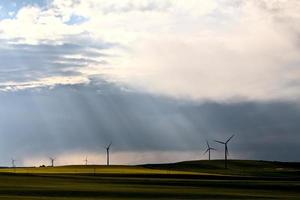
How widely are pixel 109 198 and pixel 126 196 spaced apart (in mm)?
3913

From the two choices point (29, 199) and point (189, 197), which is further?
point (189, 197)

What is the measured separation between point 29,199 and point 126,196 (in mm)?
11864

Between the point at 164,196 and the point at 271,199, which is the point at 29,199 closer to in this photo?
the point at 164,196

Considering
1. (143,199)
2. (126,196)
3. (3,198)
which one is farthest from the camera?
(126,196)

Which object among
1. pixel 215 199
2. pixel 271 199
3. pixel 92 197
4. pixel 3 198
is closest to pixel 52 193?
pixel 92 197

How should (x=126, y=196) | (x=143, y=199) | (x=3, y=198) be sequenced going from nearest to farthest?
(x=3, y=198)
(x=143, y=199)
(x=126, y=196)

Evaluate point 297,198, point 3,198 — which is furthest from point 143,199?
point 297,198

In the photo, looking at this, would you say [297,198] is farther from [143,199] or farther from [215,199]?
[143,199]

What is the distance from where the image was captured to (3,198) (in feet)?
192

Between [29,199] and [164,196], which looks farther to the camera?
[164,196]

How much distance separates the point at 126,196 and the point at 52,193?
8.58m

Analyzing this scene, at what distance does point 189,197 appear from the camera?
68.1m

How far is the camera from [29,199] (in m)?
59.3

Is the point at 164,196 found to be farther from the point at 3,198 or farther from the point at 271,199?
the point at 3,198
